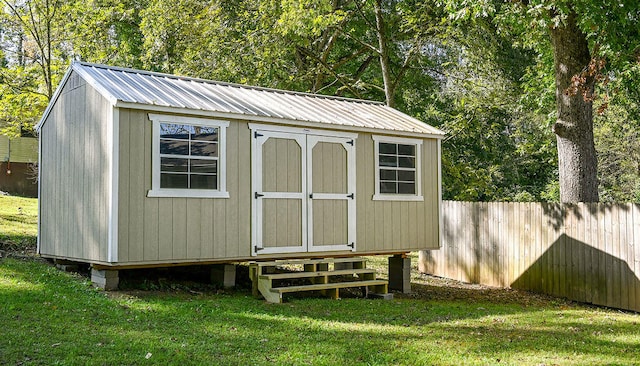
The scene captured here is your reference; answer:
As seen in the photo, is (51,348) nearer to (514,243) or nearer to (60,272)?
(60,272)

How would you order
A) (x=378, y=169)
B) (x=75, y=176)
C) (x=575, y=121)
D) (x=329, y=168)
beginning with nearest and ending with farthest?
(x=75, y=176) < (x=329, y=168) < (x=378, y=169) < (x=575, y=121)

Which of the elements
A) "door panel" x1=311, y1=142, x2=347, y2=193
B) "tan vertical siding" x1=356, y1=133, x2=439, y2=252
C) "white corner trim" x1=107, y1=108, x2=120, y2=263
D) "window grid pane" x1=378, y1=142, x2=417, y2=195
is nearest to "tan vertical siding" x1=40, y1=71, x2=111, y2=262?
"white corner trim" x1=107, y1=108, x2=120, y2=263

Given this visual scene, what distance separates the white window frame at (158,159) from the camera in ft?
28.7

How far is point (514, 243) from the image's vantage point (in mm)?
12453

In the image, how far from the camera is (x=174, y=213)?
8.90 metres

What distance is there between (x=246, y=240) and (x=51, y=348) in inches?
156

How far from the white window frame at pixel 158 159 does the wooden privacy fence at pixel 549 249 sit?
19.5 ft

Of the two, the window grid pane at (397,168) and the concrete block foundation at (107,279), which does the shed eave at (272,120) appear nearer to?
the window grid pane at (397,168)

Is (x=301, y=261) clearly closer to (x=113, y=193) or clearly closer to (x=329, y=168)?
(x=329, y=168)

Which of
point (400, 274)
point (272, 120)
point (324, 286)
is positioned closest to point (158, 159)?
point (272, 120)

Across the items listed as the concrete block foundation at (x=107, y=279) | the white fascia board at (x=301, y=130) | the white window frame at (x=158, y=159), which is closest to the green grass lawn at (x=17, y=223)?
the concrete block foundation at (x=107, y=279)

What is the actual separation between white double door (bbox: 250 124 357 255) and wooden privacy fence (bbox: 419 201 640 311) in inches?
142

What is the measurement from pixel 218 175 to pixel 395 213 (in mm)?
3468

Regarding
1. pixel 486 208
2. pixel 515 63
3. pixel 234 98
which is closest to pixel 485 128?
pixel 515 63
